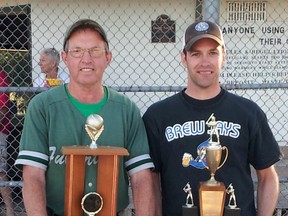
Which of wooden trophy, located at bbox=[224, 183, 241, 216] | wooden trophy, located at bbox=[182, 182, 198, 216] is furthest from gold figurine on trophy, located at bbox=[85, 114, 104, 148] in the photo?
wooden trophy, located at bbox=[224, 183, 241, 216]

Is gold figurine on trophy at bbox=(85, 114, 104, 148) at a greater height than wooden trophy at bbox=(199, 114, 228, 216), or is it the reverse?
gold figurine on trophy at bbox=(85, 114, 104, 148)

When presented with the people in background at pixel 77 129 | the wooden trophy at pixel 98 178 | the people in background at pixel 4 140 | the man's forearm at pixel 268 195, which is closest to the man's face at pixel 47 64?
the people in background at pixel 4 140

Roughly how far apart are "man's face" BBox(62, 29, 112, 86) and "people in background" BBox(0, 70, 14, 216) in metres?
2.55

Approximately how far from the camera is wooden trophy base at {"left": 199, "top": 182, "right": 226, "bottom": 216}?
92.2 inches

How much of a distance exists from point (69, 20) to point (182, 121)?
4.18 meters

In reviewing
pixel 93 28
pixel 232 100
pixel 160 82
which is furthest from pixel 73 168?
pixel 160 82

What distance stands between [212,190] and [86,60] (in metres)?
0.80

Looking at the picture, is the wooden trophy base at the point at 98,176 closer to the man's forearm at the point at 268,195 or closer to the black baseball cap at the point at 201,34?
the black baseball cap at the point at 201,34

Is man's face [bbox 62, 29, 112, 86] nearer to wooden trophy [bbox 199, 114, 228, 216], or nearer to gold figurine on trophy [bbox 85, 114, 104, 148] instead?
gold figurine on trophy [bbox 85, 114, 104, 148]

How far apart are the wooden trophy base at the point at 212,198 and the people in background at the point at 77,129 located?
0.96ft

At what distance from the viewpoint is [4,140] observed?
16.9ft

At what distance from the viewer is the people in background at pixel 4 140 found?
16.2ft

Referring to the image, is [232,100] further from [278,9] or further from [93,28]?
[278,9]

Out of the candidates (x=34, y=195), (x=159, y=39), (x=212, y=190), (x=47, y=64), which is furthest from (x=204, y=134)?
(x=159, y=39)
